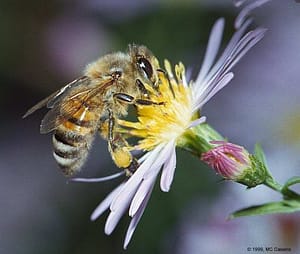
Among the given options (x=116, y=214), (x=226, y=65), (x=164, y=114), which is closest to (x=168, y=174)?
(x=116, y=214)

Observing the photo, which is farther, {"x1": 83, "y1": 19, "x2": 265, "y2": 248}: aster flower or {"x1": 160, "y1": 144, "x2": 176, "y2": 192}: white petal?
{"x1": 83, "y1": 19, "x2": 265, "y2": 248}: aster flower

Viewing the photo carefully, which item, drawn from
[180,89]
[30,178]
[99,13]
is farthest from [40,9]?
[180,89]

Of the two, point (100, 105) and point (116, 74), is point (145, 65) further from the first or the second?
point (100, 105)

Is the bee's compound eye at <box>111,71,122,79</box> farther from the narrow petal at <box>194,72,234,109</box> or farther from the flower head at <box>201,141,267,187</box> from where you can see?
the flower head at <box>201,141,267,187</box>

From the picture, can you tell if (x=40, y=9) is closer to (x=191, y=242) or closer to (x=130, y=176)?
(x=191, y=242)

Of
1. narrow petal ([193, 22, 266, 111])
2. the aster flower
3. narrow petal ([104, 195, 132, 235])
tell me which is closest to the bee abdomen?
the aster flower

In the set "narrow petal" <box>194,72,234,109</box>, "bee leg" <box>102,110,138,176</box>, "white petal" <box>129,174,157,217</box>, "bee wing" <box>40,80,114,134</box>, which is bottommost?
"white petal" <box>129,174,157,217</box>
